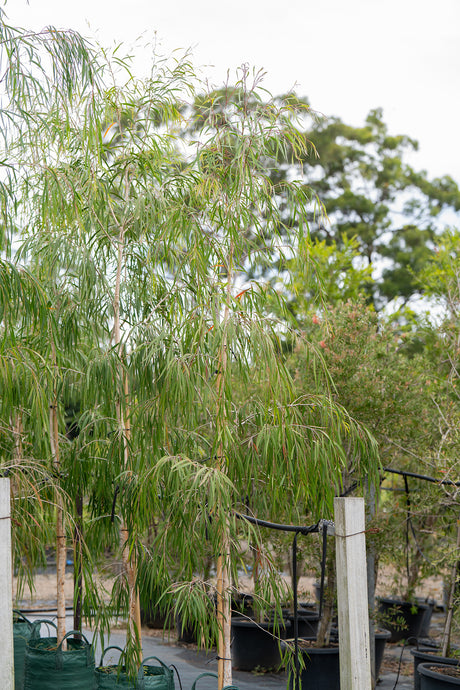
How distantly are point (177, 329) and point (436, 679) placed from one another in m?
2.56

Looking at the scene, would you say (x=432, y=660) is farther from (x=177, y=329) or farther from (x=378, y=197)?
(x=378, y=197)

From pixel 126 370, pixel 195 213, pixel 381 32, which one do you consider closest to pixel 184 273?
pixel 195 213

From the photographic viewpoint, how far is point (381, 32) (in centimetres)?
907

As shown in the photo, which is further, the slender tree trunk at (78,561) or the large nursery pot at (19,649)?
the large nursery pot at (19,649)

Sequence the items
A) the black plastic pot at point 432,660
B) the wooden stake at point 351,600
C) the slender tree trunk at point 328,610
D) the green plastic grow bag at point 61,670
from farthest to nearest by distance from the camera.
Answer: the slender tree trunk at point 328,610 < the black plastic pot at point 432,660 < the green plastic grow bag at point 61,670 < the wooden stake at point 351,600

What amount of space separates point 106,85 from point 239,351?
161 cm

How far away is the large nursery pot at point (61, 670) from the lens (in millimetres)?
3670

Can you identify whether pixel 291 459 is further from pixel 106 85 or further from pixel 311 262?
pixel 106 85

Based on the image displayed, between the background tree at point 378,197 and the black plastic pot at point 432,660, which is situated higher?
the background tree at point 378,197

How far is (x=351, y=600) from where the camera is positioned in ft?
8.56

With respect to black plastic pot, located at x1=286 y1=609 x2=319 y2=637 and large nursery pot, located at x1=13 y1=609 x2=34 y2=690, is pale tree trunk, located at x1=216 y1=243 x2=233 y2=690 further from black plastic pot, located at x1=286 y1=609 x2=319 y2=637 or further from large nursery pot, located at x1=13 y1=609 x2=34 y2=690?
black plastic pot, located at x1=286 y1=609 x2=319 y2=637

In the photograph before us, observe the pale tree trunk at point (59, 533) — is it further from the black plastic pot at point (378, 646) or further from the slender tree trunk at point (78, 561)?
the black plastic pot at point (378, 646)

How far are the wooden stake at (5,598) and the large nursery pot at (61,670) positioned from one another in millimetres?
1333

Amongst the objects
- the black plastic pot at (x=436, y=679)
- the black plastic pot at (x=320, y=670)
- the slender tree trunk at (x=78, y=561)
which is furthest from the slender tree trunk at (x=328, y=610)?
the slender tree trunk at (x=78, y=561)
